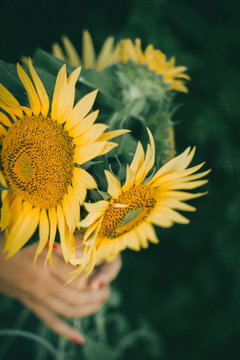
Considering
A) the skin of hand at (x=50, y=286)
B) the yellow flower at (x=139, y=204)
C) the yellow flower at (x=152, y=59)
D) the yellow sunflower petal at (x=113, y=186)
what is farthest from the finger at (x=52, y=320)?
the yellow flower at (x=152, y=59)

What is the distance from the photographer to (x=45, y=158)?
416 mm

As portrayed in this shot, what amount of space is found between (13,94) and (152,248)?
2.82 ft

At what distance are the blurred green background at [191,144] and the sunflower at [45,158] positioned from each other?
0.35 m

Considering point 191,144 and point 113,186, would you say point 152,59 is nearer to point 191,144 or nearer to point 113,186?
point 113,186

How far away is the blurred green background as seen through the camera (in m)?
0.68

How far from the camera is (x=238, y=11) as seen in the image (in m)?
0.65

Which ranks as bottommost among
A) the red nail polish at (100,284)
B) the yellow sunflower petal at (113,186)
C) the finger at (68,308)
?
the finger at (68,308)

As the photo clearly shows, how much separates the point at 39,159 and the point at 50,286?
0.39 metres

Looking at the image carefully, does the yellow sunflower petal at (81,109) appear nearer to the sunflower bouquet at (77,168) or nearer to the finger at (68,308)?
the sunflower bouquet at (77,168)

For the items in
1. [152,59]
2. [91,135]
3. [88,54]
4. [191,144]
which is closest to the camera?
[91,135]

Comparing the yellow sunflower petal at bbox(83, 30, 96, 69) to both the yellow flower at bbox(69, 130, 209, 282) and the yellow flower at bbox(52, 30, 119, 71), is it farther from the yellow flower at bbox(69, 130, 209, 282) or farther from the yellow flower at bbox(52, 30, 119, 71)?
the yellow flower at bbox(69, 130, 209, 282)

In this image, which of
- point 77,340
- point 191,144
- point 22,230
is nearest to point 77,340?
point 77,340

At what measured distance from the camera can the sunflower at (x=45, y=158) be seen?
0.38m

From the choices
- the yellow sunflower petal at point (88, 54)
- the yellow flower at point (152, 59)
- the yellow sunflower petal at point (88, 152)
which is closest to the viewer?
the yellow sunflower petal at point (88, 152)
